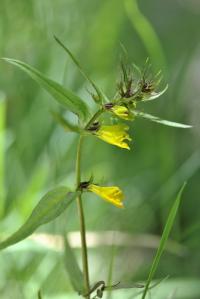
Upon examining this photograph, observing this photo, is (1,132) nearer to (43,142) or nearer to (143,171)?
(43,142)

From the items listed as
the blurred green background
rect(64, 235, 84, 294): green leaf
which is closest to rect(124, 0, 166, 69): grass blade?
Result: the blurred green background

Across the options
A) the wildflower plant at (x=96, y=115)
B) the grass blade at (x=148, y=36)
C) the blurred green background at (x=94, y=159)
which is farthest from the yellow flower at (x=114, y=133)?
the grass blade at (x=148, y=36)

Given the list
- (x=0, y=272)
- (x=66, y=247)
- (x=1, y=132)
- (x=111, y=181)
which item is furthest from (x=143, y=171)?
(x=66, y=247)

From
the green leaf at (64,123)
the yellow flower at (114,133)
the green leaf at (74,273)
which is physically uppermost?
the green leaf at (64,123)

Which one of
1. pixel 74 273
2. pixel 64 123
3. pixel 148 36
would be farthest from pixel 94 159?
pixel 64 123

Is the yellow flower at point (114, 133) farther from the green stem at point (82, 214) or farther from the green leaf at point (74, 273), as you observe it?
the green leaf at point (74, 273)
